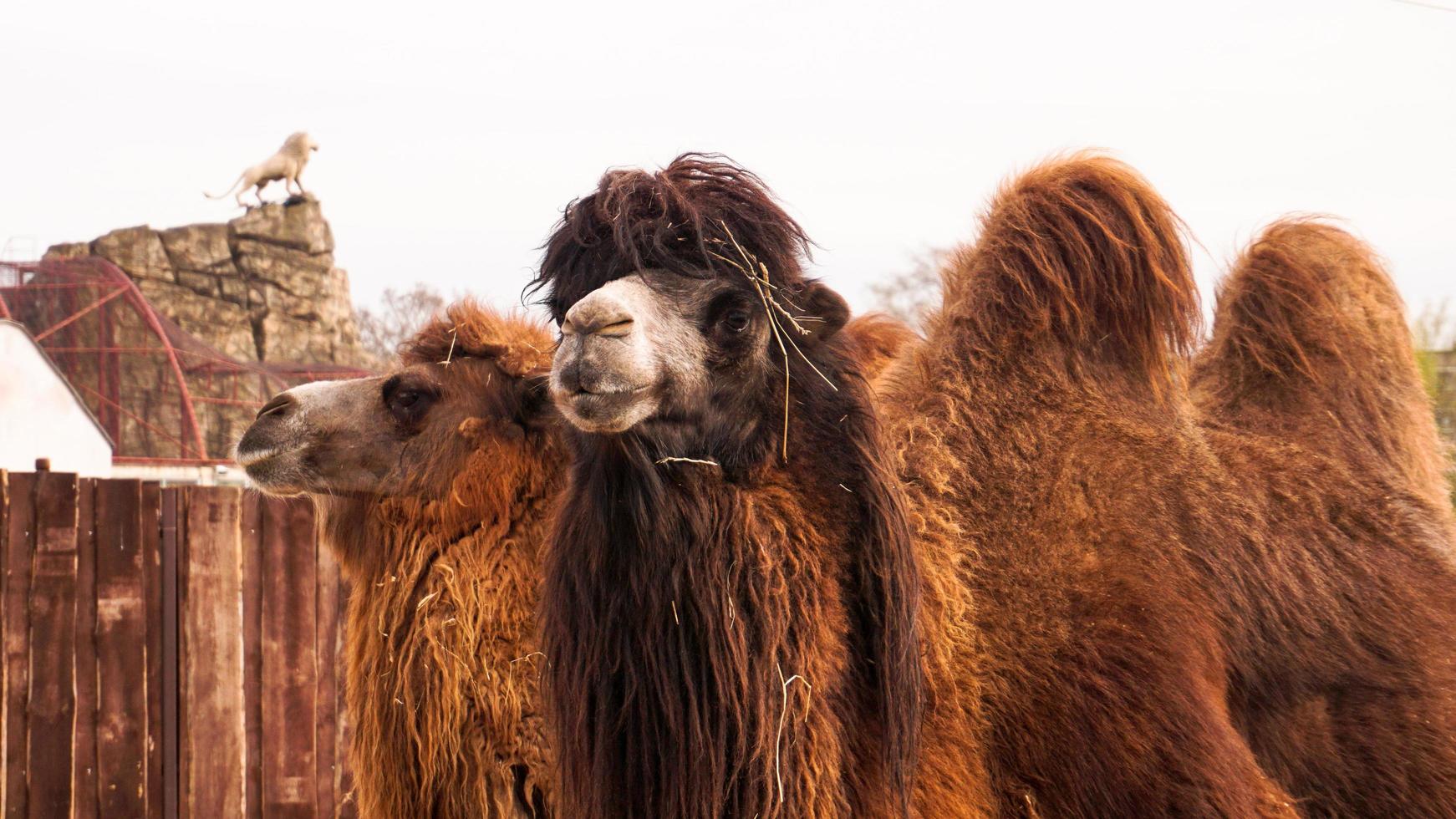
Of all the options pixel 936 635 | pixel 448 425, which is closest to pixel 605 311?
pixel 936 635

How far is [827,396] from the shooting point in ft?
9.87

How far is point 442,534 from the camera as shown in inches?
161

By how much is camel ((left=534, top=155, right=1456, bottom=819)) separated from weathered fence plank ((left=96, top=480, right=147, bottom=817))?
3.82m

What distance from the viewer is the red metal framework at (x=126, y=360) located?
2825cm

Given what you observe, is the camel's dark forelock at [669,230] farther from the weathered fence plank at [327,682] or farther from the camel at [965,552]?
the weathered fence plank at [327,682]

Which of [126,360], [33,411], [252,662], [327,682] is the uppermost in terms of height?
[126,360]

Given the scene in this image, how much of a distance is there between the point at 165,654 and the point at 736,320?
4.33 meters

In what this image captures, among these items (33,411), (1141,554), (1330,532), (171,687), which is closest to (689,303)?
(1141,554)

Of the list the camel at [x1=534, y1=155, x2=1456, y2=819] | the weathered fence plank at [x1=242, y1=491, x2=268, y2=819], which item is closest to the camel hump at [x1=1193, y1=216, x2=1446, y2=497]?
the camel at [x1=534, y1=155, x2=1456, y2=819]

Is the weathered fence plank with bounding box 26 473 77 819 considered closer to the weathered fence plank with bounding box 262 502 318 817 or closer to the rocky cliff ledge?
the weathered fence plank with bounding box 262 502 318 817

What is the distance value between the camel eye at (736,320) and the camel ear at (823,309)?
8.8 inches

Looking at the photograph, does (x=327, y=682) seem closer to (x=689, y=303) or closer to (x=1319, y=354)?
(x=689, y=303)

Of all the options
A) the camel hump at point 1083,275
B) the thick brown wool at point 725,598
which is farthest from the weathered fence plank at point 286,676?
the camel hump at point 1083,275

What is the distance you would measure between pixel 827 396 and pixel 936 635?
64cm
